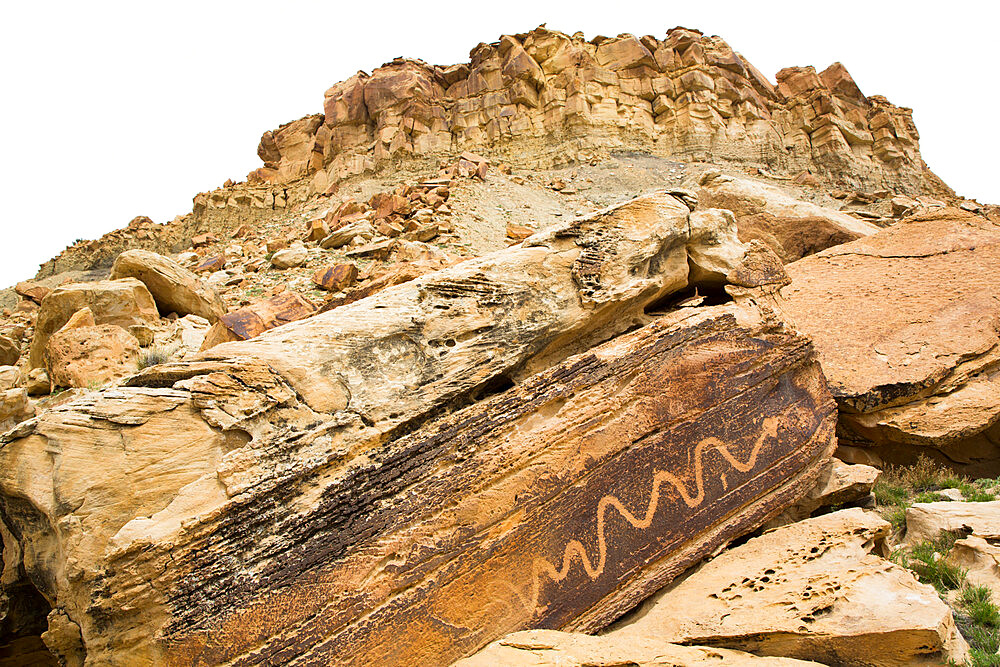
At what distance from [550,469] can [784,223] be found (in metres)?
7.41

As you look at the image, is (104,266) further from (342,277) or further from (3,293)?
(342,277)

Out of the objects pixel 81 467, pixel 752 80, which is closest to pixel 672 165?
pixel 752 80

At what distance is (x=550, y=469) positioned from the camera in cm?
403

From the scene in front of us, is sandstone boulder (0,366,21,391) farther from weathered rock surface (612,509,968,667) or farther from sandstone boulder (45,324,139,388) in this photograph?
weathered rock surface (612,509,968,667)

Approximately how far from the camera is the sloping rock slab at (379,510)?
3285mm

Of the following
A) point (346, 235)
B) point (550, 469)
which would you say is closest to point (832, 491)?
point (550, 469)

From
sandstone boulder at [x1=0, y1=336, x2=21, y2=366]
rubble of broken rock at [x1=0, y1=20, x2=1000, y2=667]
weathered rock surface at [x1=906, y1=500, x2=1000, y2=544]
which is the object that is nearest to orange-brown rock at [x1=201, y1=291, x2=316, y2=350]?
rubble of broken rock at [x1=0, y1=20, x2=1000, y2=667]

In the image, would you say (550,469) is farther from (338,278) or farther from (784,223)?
(338,278)

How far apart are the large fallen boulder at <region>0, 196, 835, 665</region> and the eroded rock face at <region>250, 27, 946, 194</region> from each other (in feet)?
75.3

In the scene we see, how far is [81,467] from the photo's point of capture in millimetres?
3516

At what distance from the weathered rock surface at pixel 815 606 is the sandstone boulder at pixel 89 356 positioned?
676 centimetres

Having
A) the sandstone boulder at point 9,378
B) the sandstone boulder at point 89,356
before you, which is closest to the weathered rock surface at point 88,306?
the sandstone boulder at point 9,378

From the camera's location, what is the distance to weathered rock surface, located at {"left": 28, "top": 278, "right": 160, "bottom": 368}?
Result: 26.3ft

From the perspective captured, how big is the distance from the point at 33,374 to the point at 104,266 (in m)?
Result: 24.2
